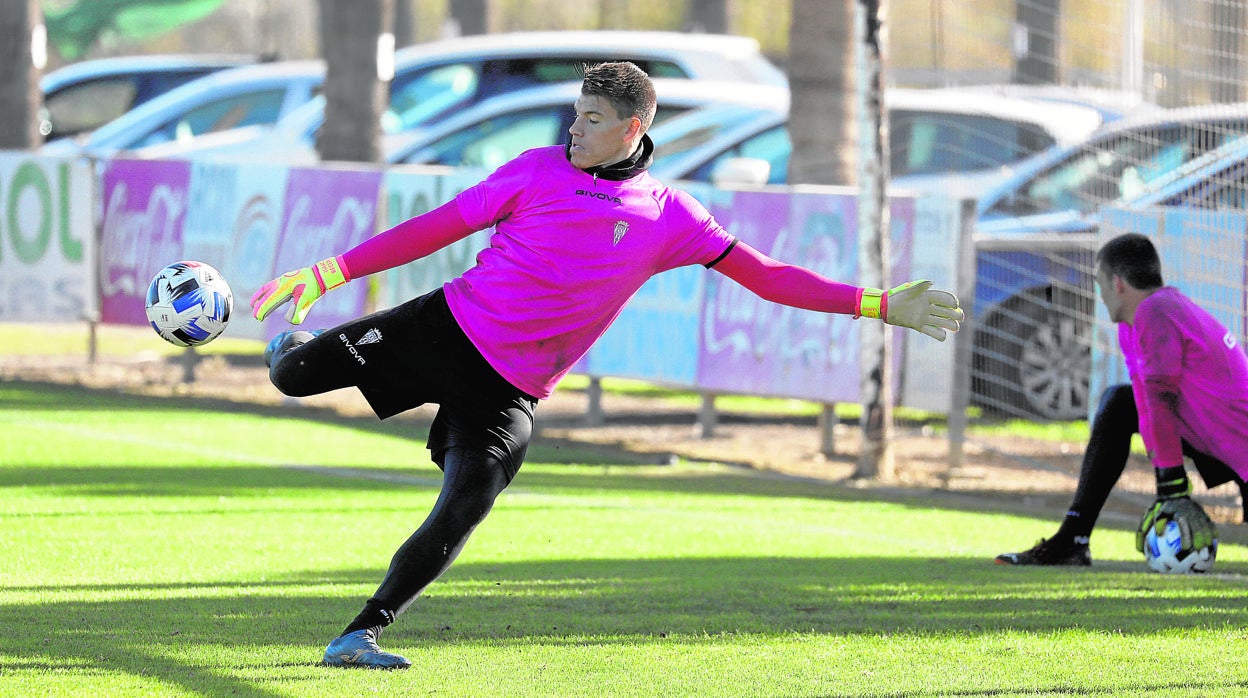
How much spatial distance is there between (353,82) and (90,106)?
8.98m

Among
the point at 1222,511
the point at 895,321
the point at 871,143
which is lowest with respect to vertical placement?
Answer: the point at 1222,511

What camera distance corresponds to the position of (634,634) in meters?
6.48

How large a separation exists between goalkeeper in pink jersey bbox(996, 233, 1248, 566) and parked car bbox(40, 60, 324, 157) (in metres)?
17.3

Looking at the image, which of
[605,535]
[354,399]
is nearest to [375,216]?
[354,399]

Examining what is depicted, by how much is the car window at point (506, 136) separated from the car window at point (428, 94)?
121 inches

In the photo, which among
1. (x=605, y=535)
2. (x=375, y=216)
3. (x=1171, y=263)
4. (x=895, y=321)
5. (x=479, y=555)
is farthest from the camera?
(x=375, y=216)

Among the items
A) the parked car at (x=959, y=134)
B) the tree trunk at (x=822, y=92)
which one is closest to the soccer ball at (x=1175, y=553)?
the parked car at (x=959, y=134)

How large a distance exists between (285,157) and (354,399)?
21.5 ft

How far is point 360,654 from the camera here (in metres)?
5.64

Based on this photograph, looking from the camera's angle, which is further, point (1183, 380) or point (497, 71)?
point (497, 71)

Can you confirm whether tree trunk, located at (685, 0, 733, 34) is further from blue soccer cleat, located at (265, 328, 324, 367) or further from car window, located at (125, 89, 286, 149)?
blue soccer cleat, located at (265, 328, 324, 367)

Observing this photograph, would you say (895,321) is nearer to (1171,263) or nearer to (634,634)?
(634,634)

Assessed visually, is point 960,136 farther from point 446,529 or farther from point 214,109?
point 214,109

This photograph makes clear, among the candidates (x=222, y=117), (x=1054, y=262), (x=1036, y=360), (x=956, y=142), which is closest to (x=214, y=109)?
(x=222, y=117)
